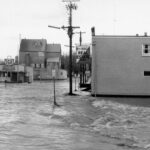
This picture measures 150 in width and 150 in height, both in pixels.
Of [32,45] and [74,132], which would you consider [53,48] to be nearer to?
[32,45]

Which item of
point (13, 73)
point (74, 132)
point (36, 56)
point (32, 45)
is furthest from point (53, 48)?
point (74, 132)

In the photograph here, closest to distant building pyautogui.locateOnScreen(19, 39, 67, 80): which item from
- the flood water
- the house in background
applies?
the house in background

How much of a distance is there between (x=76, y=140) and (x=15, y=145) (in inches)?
83.7

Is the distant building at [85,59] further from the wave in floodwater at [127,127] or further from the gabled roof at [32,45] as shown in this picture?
the gabled roof at [32,45]

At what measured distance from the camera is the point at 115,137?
586 inches

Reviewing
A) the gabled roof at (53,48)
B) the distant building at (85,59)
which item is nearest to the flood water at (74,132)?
the distant building at (85,59)

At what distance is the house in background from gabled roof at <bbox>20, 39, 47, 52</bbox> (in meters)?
101

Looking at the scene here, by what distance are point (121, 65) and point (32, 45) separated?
10349 cm

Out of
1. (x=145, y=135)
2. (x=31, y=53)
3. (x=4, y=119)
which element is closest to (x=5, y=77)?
(x=31, y=53)

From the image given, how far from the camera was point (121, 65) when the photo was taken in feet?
136

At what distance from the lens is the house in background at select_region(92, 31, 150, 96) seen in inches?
1619

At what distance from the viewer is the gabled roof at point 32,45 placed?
465 feet

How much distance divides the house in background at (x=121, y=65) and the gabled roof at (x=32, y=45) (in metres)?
101

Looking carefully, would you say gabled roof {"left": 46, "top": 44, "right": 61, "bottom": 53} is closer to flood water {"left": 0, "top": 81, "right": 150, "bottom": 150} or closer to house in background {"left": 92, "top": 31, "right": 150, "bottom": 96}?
house in background {"left": 92, "top": 31, "right": 150, "bottom": 96}
